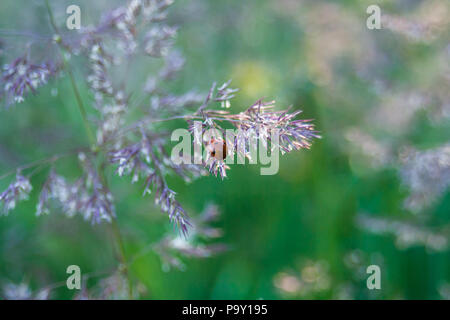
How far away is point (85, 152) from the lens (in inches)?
34.0

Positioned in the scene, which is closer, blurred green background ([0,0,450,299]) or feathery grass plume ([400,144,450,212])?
feathery grass plume ([400,144,450,212])

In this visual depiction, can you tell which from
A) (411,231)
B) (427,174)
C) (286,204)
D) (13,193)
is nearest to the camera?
(13,193)

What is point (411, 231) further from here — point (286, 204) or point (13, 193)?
point (13, 193)

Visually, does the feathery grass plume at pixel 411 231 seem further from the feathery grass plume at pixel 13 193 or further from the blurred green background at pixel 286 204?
the feathery grass plume at pixel 13 193

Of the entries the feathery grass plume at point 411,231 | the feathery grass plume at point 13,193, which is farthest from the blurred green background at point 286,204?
the feathery grass plume at point 13,193

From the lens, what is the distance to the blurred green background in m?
1.27

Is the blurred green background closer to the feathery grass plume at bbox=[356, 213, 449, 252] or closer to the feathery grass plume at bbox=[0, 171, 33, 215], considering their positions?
the feathery grass plume at bbox=[356, 213, 449, 252]

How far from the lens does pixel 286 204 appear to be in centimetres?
143

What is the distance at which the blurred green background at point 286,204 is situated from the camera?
4.17 feet

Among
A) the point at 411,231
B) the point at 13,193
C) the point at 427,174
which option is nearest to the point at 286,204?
the point at 411,231

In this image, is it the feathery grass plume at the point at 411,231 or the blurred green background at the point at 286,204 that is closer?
the feathery grass plume at the point at 411,231

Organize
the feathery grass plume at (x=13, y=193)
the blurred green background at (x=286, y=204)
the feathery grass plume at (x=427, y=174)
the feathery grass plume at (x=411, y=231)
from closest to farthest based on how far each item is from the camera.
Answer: the feathery grass plume at (x=13, y=193)
the feathery grass plume at (x=427, y=174)
the feathery grass plume at (x=411, y=231)
the blurred green background at (x=286, y=204)

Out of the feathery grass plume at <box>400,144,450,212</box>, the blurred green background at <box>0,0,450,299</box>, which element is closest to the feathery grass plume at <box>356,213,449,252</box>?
the blurred green background at <box>0,0,450,299</box>

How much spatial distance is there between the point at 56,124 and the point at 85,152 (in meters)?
0.79
